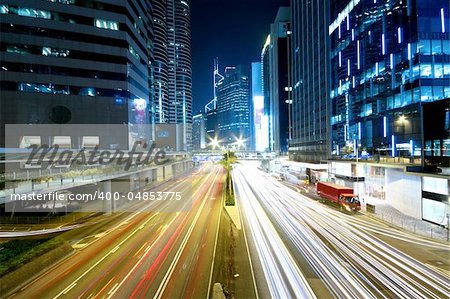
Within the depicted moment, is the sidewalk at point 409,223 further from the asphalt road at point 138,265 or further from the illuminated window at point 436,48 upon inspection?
the illuminated window at point 436,48

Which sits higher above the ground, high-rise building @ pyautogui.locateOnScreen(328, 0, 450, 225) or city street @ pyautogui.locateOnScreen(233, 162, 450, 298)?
high-rise building @ pyautogui.locateOnScreen(328, 0, 450, 225)

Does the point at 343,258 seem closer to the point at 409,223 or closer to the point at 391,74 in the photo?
the point at 409,223

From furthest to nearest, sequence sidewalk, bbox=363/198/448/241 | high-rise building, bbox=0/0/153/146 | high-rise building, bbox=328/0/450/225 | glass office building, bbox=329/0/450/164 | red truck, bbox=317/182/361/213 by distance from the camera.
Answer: high-rise building, bbox=0/0/153/146 < glass office building, bbox=329/0/450/164 < red truck, bbox=317/182/361/213 < high-rise building, bbox=328/0/450/225 < sidewalk, bbox=363/198/448/241

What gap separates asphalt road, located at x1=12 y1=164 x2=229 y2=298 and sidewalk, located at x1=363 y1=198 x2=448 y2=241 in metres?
20.1

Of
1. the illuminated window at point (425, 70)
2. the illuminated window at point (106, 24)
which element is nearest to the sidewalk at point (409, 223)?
the illuminated window at point (425, 70)

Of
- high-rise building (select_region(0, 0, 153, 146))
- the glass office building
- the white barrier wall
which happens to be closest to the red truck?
the white barrier wall

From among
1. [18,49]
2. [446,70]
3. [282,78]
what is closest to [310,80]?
[446,70]

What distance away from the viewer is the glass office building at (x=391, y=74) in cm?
3819

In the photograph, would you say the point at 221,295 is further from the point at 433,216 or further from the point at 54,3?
the point at 54,3

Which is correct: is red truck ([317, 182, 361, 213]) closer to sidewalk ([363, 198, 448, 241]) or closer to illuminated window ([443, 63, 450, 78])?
sidewalk ([363, 198, 448, 241])

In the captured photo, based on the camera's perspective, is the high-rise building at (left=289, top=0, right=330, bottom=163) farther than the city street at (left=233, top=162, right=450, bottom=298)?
Yes

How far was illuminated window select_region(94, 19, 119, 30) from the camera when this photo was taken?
62.6 m

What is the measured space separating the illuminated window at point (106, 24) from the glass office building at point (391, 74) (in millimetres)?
54013

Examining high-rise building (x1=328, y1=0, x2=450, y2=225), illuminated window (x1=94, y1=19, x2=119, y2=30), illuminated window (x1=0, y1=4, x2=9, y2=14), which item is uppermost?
illuminated window (x1=94, y1=19, x2=119, y2=30)
